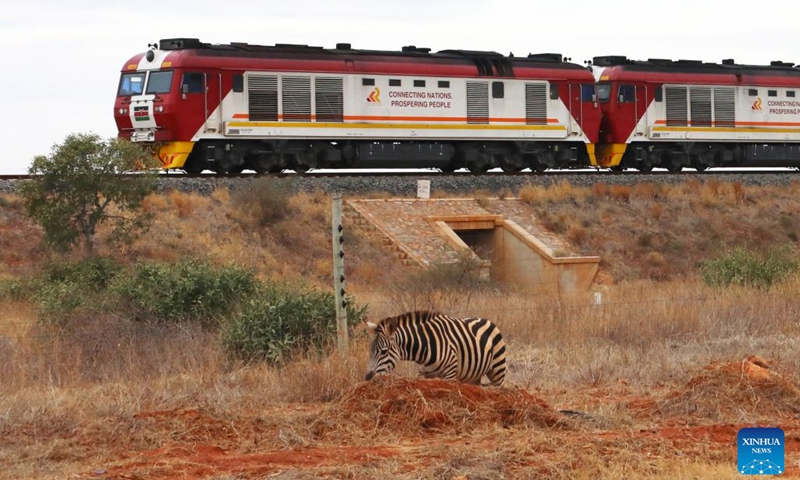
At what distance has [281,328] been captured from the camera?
15.9 metres

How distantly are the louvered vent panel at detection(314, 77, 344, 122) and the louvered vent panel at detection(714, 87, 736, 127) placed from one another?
571 inches

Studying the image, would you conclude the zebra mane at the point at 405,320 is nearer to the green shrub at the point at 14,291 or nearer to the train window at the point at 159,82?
the green shrub at the point at 14,291

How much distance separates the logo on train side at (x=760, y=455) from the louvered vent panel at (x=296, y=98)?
81.9 feet

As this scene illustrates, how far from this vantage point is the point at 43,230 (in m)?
28.1

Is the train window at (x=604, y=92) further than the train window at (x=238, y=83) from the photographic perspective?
Yes

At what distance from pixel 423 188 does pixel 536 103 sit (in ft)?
18.7

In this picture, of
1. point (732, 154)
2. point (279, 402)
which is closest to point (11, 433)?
point (279, 402)

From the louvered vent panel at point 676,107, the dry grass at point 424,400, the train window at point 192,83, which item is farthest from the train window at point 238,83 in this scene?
the louvered vent panel at point 676,107

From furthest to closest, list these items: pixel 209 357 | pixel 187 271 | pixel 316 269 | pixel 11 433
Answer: pixel 316 269, pixel 187 271, pixel 209 357, pixel 11 433

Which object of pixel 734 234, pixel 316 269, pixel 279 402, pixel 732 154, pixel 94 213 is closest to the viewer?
pixel 279 402


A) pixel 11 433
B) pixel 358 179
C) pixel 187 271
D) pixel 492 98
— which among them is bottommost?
pixel 11 433

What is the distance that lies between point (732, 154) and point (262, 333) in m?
31.2

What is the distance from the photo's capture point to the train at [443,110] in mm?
32062

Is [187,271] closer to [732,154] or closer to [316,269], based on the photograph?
[316,269]
